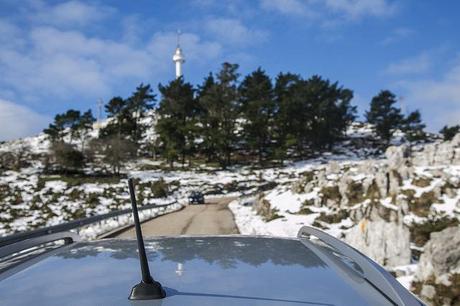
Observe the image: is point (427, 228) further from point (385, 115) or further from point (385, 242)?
point (385, 115)

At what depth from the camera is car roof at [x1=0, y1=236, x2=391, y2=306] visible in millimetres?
1750

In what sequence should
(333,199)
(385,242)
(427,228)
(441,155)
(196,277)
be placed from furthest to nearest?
1. (441,155)
2. (333,199)
3. (427,228)
4. (385,242)
5. (196,277)

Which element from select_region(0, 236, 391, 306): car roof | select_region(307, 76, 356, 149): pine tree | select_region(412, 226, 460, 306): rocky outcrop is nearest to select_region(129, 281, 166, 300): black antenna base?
select_region(0, 236, 391, 306): car roof

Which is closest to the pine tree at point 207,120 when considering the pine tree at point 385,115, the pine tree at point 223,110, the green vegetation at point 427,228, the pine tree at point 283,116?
the pine tree at point 223,110

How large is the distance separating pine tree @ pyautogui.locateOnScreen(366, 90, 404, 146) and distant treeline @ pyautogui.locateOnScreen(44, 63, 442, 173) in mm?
186

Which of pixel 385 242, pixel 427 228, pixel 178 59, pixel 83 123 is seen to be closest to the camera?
pixel 385 242

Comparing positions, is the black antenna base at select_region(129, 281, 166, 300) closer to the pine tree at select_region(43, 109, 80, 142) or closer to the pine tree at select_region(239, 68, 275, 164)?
the pine tree at select_region(239, 68, 275, 164)

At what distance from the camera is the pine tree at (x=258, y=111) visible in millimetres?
69562

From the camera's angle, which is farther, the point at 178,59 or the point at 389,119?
the point at 178,59

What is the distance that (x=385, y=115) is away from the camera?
8250 centimetres

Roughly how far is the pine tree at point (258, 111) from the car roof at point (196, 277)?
2599 inches

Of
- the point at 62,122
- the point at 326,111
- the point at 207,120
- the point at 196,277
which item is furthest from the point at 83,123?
the point at 196,277

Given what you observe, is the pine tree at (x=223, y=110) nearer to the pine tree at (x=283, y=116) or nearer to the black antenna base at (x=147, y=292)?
the pine tree at (x=283, y=116)

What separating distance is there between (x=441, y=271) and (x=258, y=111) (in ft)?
211
